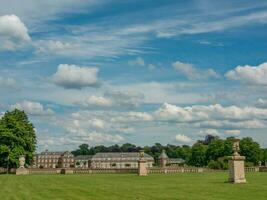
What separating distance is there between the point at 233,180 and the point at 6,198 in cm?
1615

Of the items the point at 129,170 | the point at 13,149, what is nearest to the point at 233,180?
the point at 129,170

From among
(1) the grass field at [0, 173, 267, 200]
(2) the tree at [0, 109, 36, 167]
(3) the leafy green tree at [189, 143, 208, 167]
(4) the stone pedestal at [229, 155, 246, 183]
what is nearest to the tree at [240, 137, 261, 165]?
(3) the leafy green tree at [189, 143, 208, 167]

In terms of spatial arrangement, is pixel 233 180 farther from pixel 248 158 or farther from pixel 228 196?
pixel 248 158

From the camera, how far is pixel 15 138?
72.1 meters

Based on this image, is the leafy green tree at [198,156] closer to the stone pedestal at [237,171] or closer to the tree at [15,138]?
the tree at [15,138]

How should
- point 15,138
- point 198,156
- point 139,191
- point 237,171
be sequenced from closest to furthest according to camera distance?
point 139,191 → point 237,171 → point 15,138 → point 198,156

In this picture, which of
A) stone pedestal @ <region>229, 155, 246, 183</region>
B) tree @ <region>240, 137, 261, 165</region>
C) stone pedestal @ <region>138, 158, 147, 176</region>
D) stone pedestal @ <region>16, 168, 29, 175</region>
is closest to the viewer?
stone pedestal @ <region>229, 155, 246, 183</region>

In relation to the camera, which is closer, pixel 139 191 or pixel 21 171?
pixel 139 191

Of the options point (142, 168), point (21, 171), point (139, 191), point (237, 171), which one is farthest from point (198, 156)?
point (139, 191)

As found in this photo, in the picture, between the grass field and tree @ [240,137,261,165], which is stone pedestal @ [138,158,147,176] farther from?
tree @ [240,137,261,165]

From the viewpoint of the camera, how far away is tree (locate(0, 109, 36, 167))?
71.4 meters

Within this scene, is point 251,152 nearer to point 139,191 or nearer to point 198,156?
point 198,156

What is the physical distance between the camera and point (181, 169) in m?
65.4

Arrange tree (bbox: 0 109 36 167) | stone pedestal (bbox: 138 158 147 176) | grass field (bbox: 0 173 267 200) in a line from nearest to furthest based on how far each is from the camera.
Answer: grass field (bbox: 0 173 267 200)
stone pedestal (bbox: 138 158 147 176)
tree (bbox: 0 109 36 167)
